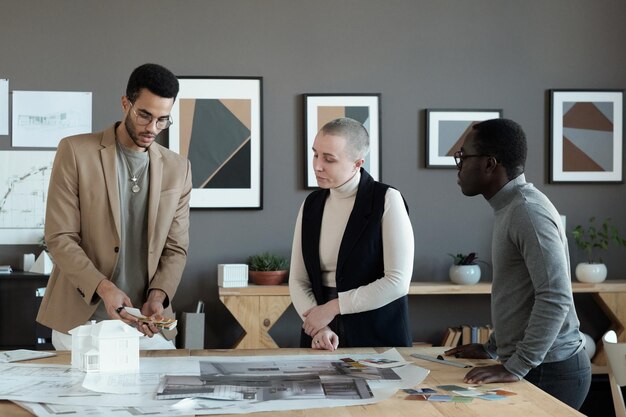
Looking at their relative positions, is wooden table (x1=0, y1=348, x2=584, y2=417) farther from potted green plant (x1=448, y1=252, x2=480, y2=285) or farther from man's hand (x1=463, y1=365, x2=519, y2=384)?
potted green plant (x1=448, y1=252, x2=480, y2=285)

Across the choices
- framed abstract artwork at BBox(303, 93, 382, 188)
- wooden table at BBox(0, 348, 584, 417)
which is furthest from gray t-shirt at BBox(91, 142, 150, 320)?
framed abstract artwork at BBox(303, 93, 382, 188)

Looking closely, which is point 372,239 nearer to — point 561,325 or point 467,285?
point 561,325

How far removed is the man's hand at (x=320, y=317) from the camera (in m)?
2.64

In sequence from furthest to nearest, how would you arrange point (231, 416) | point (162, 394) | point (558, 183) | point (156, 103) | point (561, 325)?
point (558, 183)
point (156, 103)
point (561, 325)
point (162, 394)
point (231, 416)

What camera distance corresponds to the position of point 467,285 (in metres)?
4.75

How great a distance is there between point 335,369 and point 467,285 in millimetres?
2710

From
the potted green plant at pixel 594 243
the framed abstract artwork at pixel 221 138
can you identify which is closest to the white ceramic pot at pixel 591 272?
the potted green plant at pixel 594 243

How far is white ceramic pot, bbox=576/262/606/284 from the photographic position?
480 centimetres

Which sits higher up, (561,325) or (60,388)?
(561,325)

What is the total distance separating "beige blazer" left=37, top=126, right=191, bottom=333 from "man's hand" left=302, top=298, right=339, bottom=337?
19.2 inches

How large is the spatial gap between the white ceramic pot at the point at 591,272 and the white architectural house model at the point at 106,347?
3340 millimetres

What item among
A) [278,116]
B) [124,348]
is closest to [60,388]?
[124,348]

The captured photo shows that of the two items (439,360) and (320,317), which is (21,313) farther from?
(439,360)

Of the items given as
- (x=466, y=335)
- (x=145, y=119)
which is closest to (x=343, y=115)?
(x=466, y=335)
